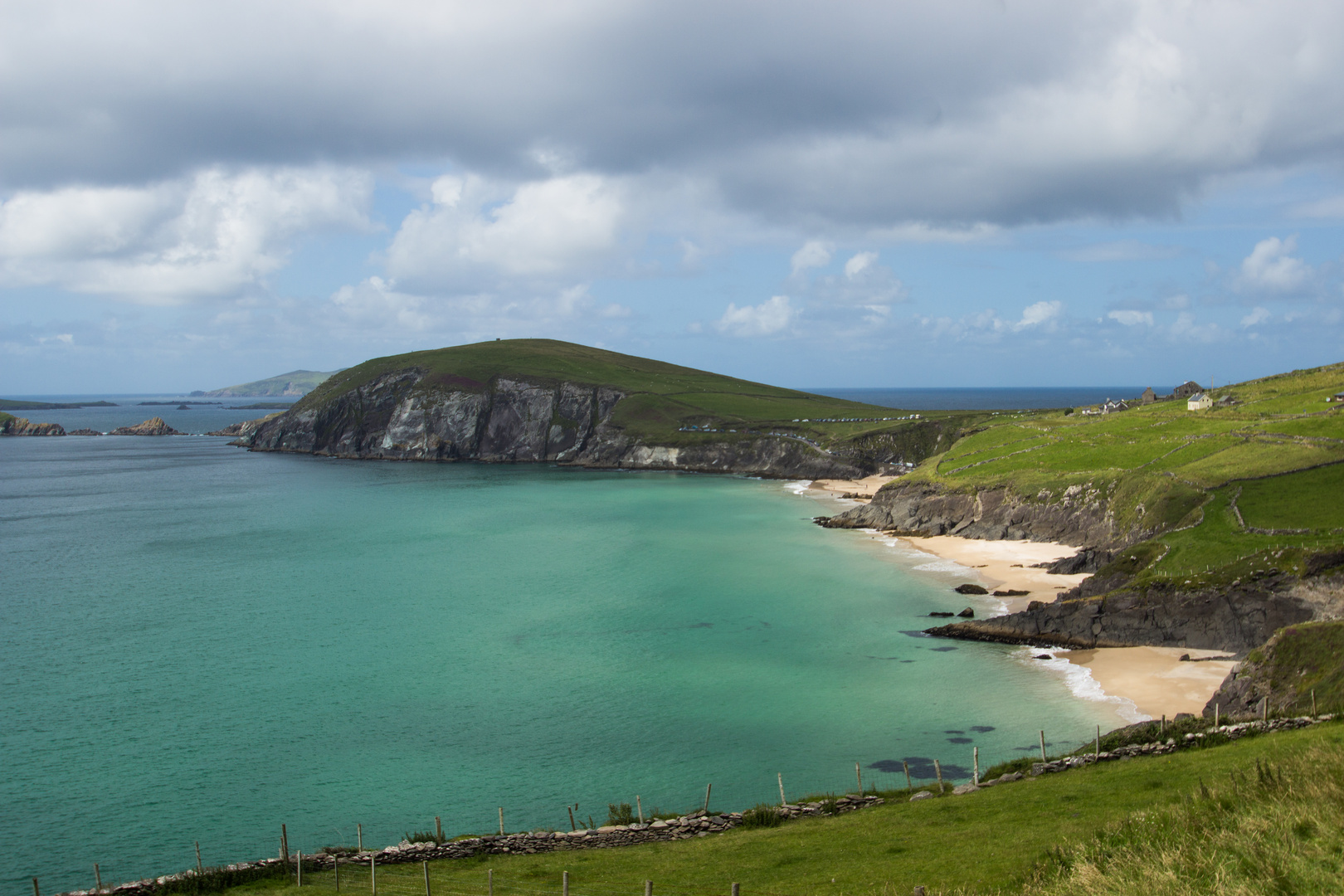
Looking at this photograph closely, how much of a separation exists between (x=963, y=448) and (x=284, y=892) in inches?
4229

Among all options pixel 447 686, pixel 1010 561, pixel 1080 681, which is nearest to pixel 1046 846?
pixel 1080 681

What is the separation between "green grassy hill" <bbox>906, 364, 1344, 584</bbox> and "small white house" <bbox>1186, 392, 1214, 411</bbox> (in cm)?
156

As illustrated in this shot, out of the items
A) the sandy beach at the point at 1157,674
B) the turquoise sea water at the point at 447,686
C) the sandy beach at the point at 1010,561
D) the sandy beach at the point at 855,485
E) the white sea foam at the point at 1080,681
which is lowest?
the turquoise sea water at the point at 447,686

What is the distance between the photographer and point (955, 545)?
9125 centimetres

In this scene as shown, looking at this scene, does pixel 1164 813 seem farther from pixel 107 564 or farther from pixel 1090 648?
pixel 107 564

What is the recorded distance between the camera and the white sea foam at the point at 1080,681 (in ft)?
143

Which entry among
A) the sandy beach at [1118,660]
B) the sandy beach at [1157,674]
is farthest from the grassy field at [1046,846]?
the sandy beach at [1118,660]

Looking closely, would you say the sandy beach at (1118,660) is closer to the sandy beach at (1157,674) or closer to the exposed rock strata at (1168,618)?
the sandy beach at (1157,674)

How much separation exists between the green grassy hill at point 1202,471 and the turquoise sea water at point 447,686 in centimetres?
→ 1636

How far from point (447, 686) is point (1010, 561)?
5552 centimetres

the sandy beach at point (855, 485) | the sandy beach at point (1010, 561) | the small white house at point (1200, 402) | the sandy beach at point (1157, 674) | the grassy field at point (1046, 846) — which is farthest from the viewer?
the sandy beach at point (855, 485)

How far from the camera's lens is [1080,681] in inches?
1941

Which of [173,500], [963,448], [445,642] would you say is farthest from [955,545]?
[173,500]

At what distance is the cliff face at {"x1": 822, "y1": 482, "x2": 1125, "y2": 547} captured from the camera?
81250 mm
